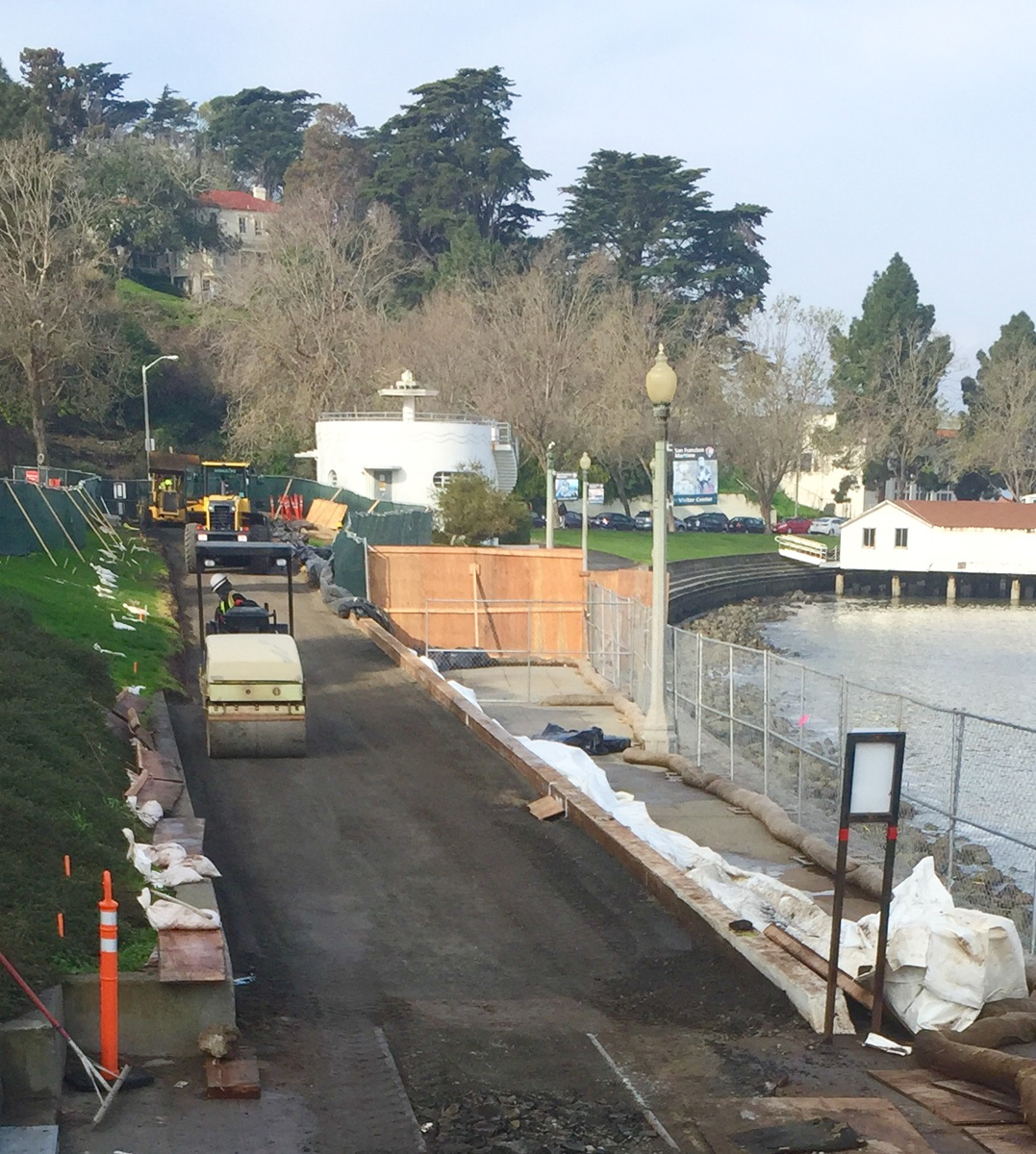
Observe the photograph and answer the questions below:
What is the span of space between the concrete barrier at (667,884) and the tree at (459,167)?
327 feet

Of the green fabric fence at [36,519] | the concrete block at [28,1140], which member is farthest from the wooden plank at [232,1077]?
the green fabric fence at [36,519]

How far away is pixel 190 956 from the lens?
9172mm

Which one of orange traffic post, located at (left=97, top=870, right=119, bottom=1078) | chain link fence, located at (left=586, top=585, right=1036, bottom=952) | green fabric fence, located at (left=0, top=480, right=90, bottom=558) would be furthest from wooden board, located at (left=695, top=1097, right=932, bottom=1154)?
green fabric fence, located at (left=0, top=480, right=90, bottom=558)

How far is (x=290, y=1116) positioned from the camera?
7.80 meters

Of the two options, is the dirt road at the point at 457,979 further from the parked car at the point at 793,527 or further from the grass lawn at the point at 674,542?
the parked car at the point at 793,527

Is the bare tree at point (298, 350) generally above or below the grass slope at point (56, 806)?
above

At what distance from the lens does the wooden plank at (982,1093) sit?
25.6 feet

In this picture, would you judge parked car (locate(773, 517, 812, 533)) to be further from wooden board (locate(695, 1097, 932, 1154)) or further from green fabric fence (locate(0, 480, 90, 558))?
wooden board (locate(695, 1097, 932, 1154))

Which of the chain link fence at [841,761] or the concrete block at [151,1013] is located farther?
the chain link fence at [841,761]

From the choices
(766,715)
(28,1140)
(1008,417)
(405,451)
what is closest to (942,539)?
(1008,417)

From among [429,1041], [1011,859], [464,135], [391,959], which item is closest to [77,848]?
[391,959]

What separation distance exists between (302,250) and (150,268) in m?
36.8

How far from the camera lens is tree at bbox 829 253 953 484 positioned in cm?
10169

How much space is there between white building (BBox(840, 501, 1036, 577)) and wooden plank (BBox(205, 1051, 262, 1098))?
262 feet
